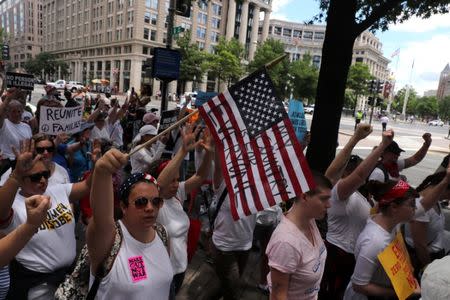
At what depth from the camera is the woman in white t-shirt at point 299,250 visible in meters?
2.29

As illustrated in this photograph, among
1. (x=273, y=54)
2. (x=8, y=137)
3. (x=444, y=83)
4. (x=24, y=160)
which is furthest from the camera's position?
(x=444, y=83)

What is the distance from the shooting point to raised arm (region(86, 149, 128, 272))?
1.91 metres

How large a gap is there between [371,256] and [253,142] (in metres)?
1.18

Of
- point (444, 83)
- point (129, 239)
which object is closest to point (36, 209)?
point (129, 239)

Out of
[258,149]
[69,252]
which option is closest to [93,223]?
[69,252]

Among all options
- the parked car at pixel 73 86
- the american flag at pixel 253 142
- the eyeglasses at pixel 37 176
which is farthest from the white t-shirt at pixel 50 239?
the parked car at pixel 73 86

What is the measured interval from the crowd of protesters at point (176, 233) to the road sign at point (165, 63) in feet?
14.0

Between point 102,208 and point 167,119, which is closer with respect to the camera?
point 102,208

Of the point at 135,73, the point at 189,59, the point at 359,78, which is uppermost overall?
the point at 359,78

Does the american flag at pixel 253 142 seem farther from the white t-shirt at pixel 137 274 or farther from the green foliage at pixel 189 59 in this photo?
the green foliage at pixel 189 59

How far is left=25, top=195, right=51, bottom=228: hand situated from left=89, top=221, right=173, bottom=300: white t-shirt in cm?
48

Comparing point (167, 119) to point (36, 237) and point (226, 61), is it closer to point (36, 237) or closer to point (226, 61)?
point (36, 237)

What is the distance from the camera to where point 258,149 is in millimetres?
2717

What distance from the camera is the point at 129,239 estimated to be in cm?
216
